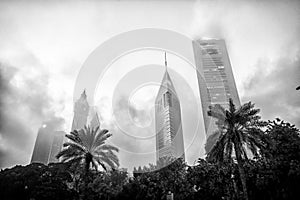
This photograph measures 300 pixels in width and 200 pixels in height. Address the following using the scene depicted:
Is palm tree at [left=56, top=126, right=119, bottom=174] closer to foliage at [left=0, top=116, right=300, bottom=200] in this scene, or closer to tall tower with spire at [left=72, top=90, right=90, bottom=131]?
foliage at [left=0, top=116, right=300, bottom=200]

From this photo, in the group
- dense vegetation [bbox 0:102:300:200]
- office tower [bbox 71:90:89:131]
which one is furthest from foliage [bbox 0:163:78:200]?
office tower [bbox 71:90:89:131]

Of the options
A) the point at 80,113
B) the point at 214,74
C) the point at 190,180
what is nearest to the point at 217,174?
the point at 190,180

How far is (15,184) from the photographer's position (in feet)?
110

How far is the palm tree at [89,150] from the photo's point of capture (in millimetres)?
28031

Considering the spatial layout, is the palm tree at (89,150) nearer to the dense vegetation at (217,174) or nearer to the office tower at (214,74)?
the dense vegetation at (217,174)

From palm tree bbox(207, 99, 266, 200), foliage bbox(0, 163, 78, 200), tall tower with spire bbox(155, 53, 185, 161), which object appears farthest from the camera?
tall tower with spire bbox(155, 53, 185, 161)

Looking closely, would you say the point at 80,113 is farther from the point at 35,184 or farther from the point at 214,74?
the point at 35,184

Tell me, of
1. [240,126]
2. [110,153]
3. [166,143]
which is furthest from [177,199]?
[166,143]

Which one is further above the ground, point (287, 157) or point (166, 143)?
point (166, 143)

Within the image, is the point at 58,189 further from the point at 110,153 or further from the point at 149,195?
the point at 149,195

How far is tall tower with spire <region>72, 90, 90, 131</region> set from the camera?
153 meters

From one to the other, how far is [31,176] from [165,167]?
22.8 meters

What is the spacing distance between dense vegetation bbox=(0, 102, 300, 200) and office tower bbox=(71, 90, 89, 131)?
375 ft

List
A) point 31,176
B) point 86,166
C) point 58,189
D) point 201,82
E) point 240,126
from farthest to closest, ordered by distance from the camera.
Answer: point 201,82, point 31,176, point 58,189, point 86,166, point 240,126
